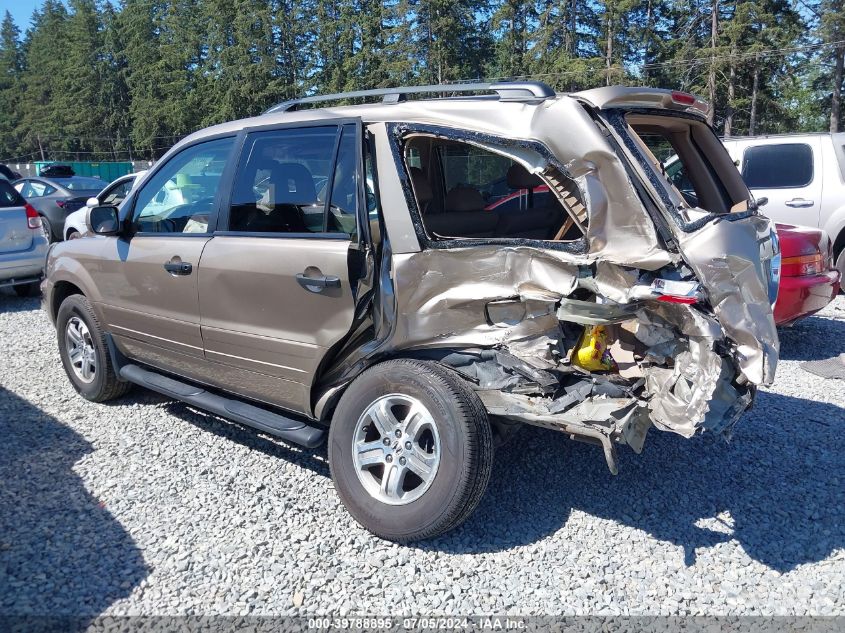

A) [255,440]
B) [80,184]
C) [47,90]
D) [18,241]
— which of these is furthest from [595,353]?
[47,90]

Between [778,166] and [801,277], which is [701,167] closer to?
[801,277]

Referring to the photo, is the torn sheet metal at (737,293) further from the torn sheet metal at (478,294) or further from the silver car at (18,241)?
the silver car at (18,241)

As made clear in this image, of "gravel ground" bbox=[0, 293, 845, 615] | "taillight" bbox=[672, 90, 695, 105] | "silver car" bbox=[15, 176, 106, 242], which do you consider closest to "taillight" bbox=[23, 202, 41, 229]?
"silver car" bbox=[15, 176, 106, 242]

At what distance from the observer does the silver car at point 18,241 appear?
30.6 feet

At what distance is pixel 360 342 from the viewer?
12.0 ft

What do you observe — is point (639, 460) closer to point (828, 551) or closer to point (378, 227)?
point (828, 551)

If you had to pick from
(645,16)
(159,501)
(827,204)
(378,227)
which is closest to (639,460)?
(378,227)

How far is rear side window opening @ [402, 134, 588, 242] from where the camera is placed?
3.80 meters

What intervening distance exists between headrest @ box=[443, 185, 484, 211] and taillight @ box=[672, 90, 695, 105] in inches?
52.2

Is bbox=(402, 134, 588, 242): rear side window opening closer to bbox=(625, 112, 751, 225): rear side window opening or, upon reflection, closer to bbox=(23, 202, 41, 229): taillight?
bbox=(625, 112, 751, 225): rear side window opening

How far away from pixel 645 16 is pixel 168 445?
147 ft

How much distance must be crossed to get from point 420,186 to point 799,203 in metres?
6.55

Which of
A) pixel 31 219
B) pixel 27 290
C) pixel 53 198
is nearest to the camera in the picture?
pixel 31 219

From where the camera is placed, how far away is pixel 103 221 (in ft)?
15.5
